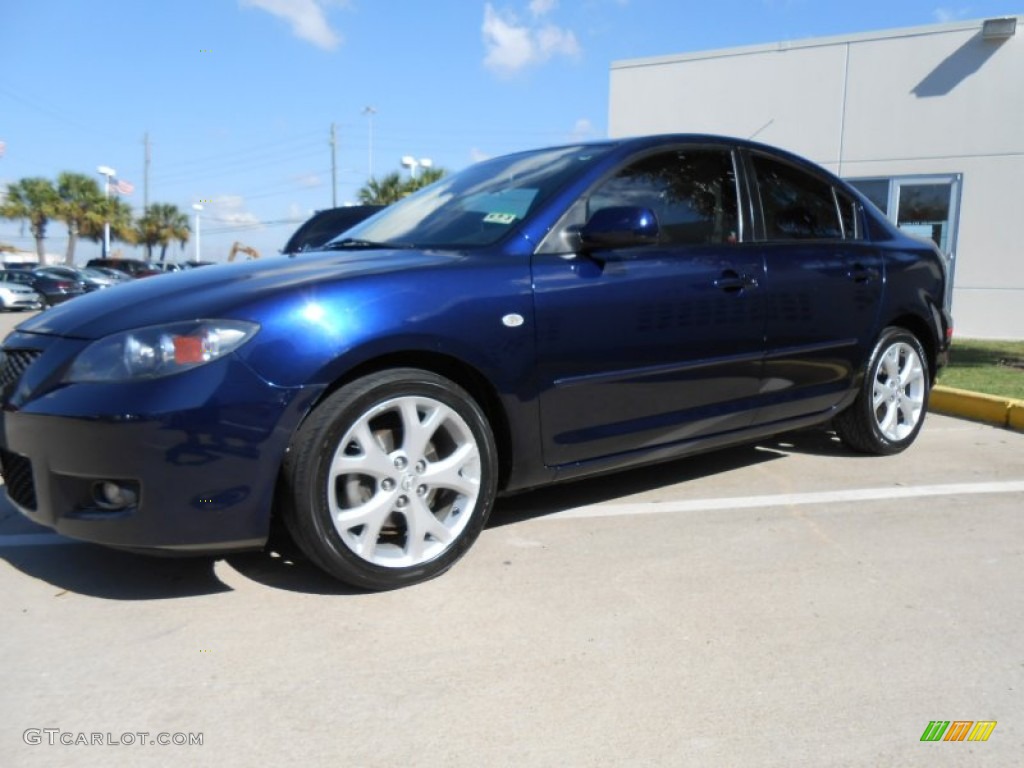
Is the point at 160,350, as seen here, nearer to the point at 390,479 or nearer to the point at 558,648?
the point at 390,479

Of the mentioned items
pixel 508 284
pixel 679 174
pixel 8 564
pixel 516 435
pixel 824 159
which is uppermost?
pixel 824 159

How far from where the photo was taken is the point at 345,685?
2305 millimetres

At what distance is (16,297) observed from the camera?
75.7 ft

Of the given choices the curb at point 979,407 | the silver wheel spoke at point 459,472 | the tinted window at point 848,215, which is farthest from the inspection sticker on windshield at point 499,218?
the curb at point 979,407

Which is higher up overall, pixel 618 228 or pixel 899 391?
pixel 618 228

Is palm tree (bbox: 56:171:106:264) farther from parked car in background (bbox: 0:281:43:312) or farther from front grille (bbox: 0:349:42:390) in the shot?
front grille (bbox: 0:349:42:390)

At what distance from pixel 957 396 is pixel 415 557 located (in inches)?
191

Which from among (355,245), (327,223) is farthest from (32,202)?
(355,245)

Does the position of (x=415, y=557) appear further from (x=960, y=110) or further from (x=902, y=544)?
(x=960, y=110)

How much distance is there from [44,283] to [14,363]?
999 inches

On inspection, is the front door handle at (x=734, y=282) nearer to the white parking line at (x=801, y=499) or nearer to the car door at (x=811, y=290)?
the car door at (x=811, y=290)

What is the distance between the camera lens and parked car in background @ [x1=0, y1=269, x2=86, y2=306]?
24.5 meters

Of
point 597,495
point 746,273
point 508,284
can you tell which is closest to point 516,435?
point 508,284

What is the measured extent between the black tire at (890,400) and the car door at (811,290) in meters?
0.18
